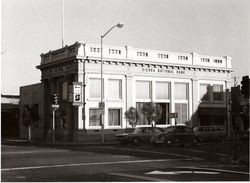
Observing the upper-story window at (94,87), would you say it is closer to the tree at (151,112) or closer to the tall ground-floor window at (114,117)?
the tall ground-floor window at (114,117)

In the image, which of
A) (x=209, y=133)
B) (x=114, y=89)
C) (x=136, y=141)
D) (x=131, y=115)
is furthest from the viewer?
(x=114, y=89)

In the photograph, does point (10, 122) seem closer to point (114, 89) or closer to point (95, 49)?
point (114, 89)

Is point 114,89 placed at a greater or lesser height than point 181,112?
greater

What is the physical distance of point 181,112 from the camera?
48.5 meters

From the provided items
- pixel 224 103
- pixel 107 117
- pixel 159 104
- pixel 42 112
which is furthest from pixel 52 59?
pixel 224 103

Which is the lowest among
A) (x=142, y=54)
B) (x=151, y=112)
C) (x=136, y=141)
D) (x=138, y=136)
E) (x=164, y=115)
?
(x=136, y=141)

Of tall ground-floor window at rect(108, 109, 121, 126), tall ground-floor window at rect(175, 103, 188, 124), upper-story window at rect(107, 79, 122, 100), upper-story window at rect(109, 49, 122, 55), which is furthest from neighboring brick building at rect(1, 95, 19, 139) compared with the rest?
tall ground-floor window at rect(175, 103, 188, 124)

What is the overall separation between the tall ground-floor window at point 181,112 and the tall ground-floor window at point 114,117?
7.29m

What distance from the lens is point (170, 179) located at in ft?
41.9

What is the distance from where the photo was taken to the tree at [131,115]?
137ft

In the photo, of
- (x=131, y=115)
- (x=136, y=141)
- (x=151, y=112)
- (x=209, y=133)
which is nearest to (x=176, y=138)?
(x=136, y=141)

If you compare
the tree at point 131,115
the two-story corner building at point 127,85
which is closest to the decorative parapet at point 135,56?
the two-story corner building at point 127,85

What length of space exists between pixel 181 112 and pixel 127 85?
7776mm

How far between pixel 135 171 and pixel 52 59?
3346cm
